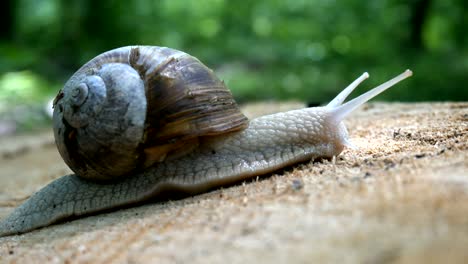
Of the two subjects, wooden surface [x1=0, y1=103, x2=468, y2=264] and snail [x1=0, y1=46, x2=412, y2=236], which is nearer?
wooden surface [x1=0, y1=103, x2=468, y2=264]

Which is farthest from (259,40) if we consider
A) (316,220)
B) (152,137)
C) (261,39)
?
(316,220)

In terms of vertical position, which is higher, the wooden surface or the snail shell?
the snail shell

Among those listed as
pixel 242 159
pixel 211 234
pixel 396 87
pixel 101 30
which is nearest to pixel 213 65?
pixel 101 30

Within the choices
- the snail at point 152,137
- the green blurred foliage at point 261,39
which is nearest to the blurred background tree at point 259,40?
the green blurred foliage at point 261,39

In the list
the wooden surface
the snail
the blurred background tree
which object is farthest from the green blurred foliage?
the wooden surface

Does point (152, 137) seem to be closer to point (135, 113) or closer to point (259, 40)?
point (135, 113)

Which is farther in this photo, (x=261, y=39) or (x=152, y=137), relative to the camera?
(x=261, y=39)

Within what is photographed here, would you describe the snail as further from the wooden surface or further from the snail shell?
the wooden surface
